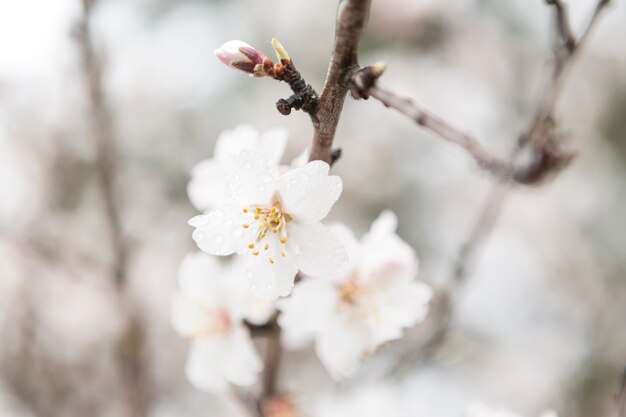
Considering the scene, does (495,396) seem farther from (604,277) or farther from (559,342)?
(604,277)

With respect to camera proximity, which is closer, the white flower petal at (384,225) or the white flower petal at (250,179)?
the white flower petal at (250,179)

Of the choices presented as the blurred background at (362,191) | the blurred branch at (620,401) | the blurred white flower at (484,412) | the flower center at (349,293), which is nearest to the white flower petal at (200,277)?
the flower center at (349,293)

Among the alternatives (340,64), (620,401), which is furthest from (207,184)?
(620,401)

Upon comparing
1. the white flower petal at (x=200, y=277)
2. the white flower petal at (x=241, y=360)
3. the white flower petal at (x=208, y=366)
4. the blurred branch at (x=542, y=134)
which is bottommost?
the white flower petal at (x=208, y=366)

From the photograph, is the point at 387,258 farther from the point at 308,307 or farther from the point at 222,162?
the point at 222,162

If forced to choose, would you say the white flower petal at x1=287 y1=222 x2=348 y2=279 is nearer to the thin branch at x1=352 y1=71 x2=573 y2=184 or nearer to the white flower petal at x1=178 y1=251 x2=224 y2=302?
the thin branch at x1=352 y1=71 x2=573 y2=184

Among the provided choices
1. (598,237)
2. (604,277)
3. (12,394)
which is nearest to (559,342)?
(604,277)

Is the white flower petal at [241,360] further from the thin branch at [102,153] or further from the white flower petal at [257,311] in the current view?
the thin branch at [102,153]
